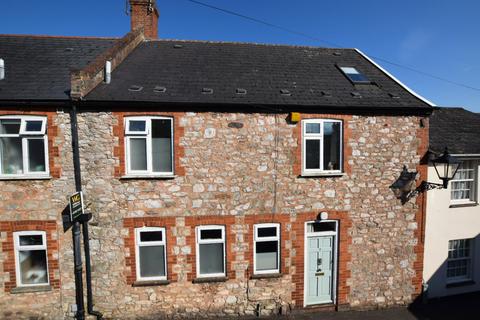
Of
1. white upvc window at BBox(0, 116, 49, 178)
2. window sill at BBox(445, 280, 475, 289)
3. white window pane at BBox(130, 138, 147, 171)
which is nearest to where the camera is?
white upvc window at BBox(0, 116, 49, 178)

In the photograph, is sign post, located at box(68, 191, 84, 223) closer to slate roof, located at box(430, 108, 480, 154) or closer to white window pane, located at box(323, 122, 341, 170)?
white window pane, located at box(323, 122, 341, 170)

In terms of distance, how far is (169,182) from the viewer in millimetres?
6531

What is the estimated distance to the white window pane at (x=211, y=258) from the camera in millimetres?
6824

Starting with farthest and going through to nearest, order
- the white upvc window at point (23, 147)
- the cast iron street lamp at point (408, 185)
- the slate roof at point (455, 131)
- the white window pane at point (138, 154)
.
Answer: the slate roof at point (455, 131) → the cast iron street lamp at point (408, 185) → the white window pane at point (138, 154) → the white upvc window at point (23, 147)

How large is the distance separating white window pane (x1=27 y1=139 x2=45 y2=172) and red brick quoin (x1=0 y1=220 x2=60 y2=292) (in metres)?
1.31

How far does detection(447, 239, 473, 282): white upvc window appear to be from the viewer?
8148mm

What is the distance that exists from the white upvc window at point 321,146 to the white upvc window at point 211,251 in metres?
2.82

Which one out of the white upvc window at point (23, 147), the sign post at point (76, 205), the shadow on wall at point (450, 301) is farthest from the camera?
the shadow on wall at point (450, 301)

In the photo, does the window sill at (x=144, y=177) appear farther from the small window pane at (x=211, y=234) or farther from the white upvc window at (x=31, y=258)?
the white upvc window at (x=31, y=258)

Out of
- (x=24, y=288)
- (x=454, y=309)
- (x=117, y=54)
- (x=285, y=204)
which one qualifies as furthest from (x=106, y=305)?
(x=454, y=309)

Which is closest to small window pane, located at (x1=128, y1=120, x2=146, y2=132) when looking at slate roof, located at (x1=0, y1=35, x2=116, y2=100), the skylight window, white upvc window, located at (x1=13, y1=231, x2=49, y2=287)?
slate roof, located at (x1=0, y1=35, x2=116, y2=100)

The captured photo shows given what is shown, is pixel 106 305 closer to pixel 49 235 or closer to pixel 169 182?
pixel 49 235

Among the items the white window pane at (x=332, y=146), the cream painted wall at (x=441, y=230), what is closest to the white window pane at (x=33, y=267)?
the white window pane at (x=332, y=146)

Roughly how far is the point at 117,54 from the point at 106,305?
692 cm
